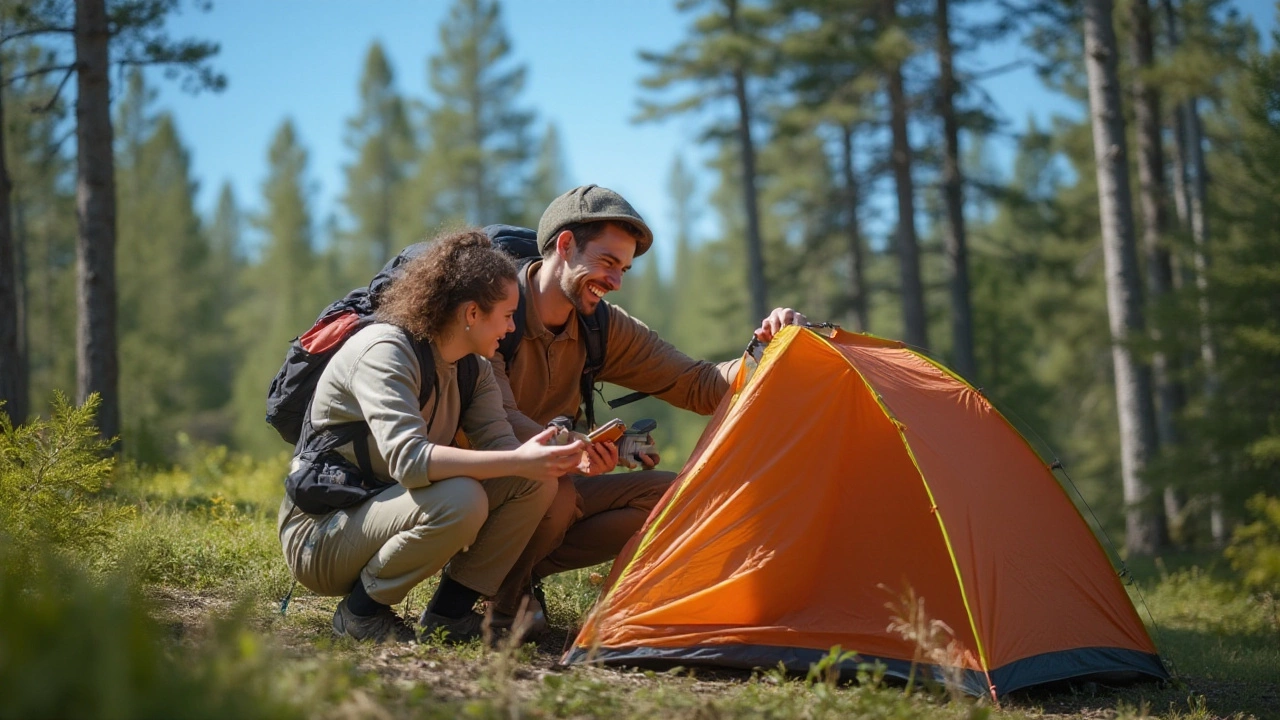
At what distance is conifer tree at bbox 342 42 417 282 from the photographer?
34.2 m

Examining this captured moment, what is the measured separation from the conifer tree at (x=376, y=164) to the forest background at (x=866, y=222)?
0.28ft

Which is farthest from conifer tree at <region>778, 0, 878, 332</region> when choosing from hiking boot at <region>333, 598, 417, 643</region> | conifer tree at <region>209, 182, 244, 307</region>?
conifer tree at <region>209, 182, 244, 307</region>

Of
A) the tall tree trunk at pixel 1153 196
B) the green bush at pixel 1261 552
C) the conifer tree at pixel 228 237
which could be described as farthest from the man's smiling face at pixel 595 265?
the conifer tree at pixel 228 237

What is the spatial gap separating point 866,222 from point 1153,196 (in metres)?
8.28

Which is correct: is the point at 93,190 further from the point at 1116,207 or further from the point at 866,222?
the point at 866,222

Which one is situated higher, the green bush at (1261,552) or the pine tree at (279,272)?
the pine tree at (279,272)

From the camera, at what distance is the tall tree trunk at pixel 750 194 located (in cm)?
2033

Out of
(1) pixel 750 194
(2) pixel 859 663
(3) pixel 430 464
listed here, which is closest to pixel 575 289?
(3) pixel 430 464

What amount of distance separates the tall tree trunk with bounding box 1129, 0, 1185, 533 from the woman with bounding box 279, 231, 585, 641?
1139cm

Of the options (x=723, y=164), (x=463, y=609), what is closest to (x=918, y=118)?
(x=723, y=164)

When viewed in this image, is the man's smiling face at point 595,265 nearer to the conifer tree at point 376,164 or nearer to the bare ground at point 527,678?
the bare ground at point 527,678

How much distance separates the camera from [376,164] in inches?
1353

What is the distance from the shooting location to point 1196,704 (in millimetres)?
4414

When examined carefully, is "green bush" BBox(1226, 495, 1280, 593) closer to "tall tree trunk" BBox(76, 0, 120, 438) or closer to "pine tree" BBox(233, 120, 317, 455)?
"tall tree trunk" BBox(76, 0, 120, 438)
